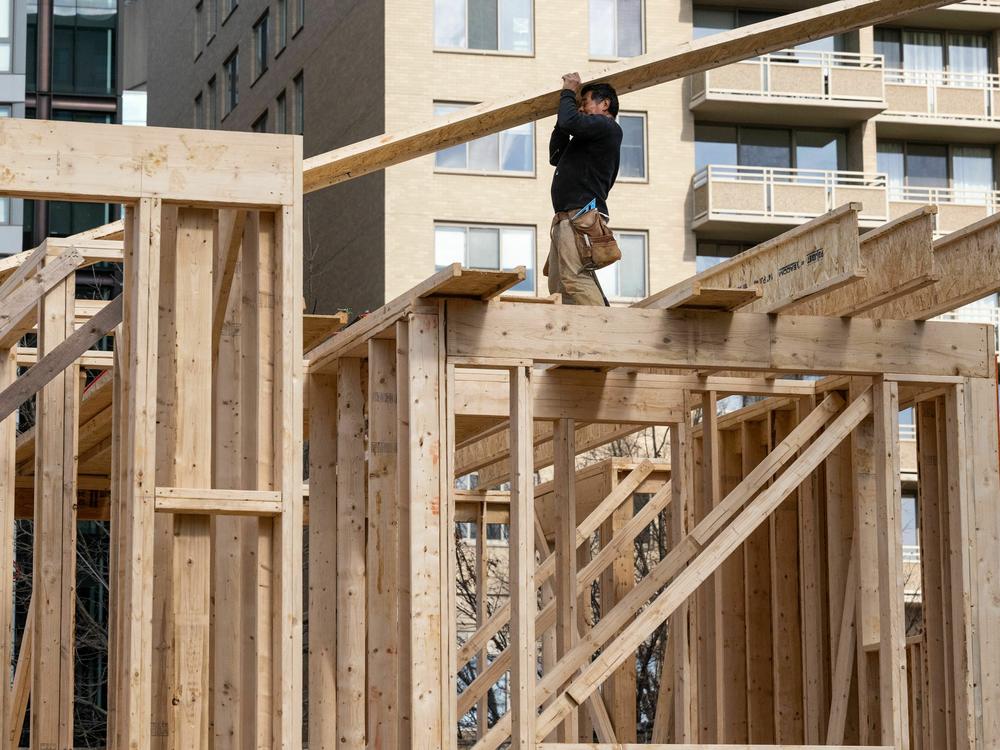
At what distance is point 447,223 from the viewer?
111ft

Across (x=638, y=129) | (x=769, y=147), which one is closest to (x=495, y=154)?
(x=638, y=129)

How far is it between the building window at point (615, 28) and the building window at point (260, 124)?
9353 millimetres

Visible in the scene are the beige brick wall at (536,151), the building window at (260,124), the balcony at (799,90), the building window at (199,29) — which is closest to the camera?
the beige brick wall at (536,151)

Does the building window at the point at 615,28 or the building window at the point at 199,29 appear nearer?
the building window at the point at 615,28

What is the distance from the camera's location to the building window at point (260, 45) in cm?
4119

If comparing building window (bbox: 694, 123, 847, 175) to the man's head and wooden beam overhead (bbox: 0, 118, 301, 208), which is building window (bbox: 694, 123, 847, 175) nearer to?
the man's head

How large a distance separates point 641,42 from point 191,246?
2797 cm

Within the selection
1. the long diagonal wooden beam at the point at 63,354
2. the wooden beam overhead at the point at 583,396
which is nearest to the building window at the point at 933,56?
the wooden beam overhead at the point at 583,396

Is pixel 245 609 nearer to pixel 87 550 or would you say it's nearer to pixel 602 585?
pixel 602 585

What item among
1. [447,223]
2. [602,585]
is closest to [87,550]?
[447,223]

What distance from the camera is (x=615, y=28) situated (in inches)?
1394

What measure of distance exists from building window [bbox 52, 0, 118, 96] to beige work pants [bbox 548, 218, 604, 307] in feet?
106

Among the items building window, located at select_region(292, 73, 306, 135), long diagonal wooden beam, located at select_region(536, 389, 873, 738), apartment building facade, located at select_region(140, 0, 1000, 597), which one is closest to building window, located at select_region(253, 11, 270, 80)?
apartment building facade, located at select_region(140, 0, 1000, 597)

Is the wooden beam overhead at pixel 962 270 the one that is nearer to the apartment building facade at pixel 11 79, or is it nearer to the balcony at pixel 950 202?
the balcony at pixel 950 202
